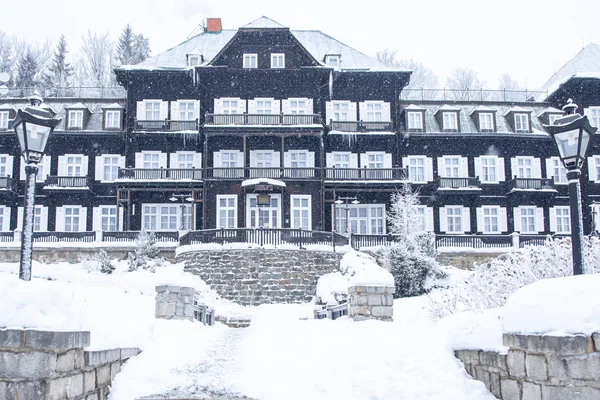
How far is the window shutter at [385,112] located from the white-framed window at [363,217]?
557 centimetres

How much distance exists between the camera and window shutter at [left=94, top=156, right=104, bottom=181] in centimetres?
3838

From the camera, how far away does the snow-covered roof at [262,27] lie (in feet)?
126

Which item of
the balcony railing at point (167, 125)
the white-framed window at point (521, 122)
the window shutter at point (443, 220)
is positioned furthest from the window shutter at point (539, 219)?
the balcony railing at point (167, 125)

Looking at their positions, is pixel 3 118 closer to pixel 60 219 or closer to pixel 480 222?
pixel 60 219

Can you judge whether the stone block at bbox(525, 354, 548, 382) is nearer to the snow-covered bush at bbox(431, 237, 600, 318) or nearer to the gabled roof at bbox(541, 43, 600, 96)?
the snow-covered bush at bbox(431, 237, 600, 318)

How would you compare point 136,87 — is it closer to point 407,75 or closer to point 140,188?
point 140,188

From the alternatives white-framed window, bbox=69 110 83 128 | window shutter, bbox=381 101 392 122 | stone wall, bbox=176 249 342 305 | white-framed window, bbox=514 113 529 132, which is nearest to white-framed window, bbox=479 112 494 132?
white-framed window, bbox=514 113 529 132

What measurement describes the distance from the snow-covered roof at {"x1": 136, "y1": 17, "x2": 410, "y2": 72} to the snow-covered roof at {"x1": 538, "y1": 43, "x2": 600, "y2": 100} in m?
11.1

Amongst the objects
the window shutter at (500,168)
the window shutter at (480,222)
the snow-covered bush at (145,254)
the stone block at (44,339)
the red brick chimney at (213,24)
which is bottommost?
the stone block at (44,339)

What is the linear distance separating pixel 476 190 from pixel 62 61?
4729 cm

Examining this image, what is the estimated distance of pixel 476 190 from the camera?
1479 inches

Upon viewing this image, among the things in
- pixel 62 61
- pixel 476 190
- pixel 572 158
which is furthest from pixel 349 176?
pixel 62 61

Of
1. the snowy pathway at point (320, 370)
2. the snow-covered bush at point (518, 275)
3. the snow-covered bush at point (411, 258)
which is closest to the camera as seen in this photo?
the snowy pathway at point (320, 370)

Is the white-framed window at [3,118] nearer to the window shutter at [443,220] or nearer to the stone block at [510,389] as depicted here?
the window shutter at [443,220]
